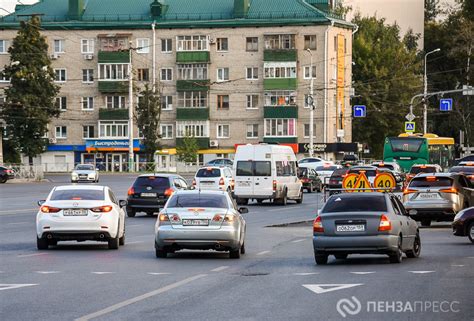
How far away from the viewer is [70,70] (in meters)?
123

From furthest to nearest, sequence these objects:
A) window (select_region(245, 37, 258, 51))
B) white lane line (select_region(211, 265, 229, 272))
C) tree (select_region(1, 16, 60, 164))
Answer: window (select_region(245, 37, 258, 51)) → tree (select_region(1, 16, 60, 164)) → white lane line (select_region(211, 265, 229, 272))

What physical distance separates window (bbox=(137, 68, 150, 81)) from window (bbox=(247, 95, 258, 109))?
10.1 m

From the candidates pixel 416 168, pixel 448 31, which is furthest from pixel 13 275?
pixel 448 31

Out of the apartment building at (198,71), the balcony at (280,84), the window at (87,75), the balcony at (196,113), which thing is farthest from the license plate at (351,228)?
the window at (87,75)

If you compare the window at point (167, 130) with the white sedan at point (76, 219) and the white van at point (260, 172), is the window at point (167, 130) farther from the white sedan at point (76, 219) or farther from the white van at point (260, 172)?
the white sedan at point (76, 219)

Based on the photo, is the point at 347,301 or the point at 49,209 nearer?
the point at 347,301

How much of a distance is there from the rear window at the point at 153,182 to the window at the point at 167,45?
77.9 meters

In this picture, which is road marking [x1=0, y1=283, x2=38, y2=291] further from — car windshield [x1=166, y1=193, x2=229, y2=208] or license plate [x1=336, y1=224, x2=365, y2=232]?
car windshield [x1=166, y1=193, x2=229, y2=208]

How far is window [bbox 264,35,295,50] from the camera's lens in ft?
392

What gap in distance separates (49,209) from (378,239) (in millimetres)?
7820

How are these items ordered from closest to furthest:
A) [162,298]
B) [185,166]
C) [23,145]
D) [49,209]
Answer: [162,298] < [49,209] < [23,145] < [185,166]

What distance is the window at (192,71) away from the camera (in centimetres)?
12238

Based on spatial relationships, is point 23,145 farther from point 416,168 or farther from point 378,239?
point 378,239

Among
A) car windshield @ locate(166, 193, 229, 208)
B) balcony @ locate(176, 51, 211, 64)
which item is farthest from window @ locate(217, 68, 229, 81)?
car windshield @ locate(166, 193, 229, 208)
